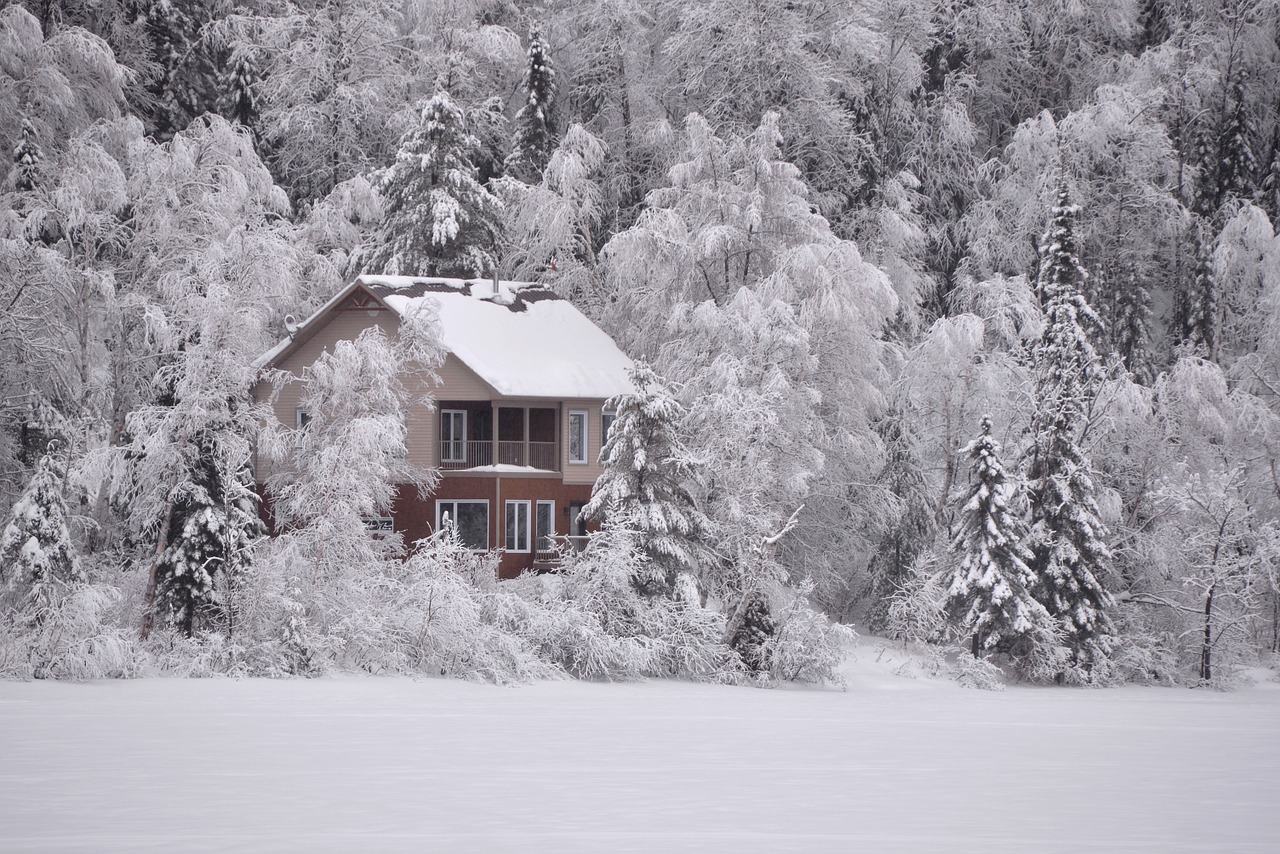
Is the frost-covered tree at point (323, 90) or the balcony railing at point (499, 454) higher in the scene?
the frost-covered tree at point (323, 90)

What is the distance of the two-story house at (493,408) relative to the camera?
133 ft

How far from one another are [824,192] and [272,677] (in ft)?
96.4

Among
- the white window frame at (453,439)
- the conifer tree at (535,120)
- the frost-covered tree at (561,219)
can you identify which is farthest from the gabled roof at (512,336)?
the conifer tree at (535,120)

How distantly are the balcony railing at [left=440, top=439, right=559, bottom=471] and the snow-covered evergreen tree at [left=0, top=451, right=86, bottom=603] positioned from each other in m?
15.0

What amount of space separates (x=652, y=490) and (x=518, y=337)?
1079 cm

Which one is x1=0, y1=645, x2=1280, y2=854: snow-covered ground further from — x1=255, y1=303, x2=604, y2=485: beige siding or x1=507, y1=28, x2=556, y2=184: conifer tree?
x1=507, y1=28, x2=556, y2=184: conifer tree

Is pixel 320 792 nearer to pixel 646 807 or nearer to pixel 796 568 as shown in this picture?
pixel 646 807

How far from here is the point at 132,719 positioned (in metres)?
21.7

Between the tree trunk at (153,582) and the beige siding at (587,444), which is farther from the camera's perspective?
the beige siding at (587,444)

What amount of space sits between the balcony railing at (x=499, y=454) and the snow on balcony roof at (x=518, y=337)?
2203 mm

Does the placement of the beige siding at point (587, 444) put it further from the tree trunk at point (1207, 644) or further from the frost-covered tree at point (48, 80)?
the tree trunk at point (1207, 644)

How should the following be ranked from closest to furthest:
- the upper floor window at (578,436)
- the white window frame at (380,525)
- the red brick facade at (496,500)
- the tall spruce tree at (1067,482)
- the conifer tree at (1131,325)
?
1. the white window frame at (380,525)
2. the tall spruce tree at (1067,482)
3. the red brick facade at (496,500)
4. the upper floor window at (578,436)
5. the conifer tree at (1131,325)

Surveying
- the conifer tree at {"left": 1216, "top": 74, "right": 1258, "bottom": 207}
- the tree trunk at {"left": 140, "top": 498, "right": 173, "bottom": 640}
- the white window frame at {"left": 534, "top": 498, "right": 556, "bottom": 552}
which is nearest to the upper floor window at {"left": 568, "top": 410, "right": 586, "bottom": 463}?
the white window frame at {"left": 534, "top": 498, "right": 556, "bottom": 552}

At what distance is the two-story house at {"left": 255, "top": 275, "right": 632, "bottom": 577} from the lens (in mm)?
40625
